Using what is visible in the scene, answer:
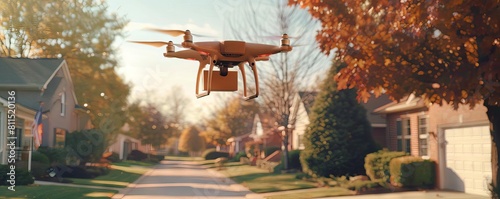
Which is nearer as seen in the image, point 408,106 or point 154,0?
point 154,0

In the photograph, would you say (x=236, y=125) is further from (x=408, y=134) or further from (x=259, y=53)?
(x=259, y=53)

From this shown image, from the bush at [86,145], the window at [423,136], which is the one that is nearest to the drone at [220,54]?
the window at [423,136]

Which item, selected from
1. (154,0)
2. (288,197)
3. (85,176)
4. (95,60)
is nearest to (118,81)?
(95,60)

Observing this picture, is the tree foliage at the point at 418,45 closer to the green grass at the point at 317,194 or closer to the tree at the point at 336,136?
the green grass at the point at 317,194

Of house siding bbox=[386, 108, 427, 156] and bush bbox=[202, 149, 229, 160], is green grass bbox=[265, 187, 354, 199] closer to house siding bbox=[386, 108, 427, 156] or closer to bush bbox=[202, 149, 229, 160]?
house siding bbox=[386, 108, 427, 156]

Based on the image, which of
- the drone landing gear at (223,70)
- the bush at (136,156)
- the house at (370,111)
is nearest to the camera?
the drone landing gear at (223,70)

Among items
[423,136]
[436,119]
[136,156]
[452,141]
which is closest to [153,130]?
[136,156]

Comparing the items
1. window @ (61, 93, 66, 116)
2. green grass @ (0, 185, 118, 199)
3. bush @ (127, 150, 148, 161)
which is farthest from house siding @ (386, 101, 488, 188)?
bush @ (127, 150, 148, 161)
